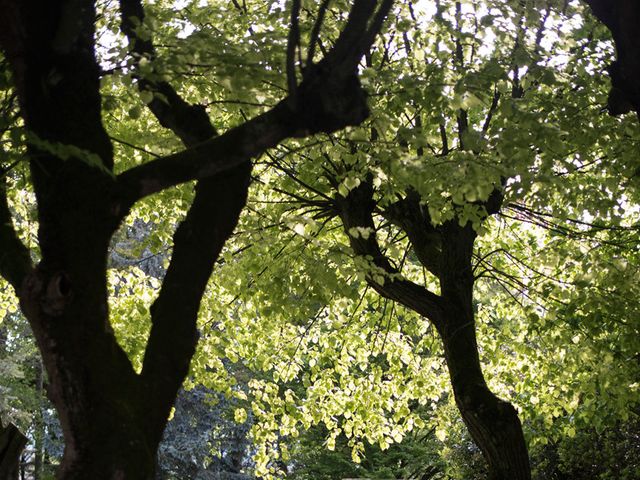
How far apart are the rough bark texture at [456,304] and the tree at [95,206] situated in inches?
171

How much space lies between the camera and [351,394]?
1251 centimetres

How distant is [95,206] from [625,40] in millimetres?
3393

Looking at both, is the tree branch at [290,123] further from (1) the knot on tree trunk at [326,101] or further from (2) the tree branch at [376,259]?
(2) the tree branch at [376,259]

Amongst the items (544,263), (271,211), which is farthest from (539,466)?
(271,211)

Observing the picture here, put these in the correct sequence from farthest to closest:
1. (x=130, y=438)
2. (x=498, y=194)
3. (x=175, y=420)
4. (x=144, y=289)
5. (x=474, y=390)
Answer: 1. (x=175, y=420)
2. (x=144, y=289)
3. (x=498, y=194)
4. (x=474, y=390)
5. (x=130, y=438)

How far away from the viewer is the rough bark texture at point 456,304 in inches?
328

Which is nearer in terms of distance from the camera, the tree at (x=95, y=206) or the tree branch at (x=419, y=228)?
the tree at (x=95, y=206)

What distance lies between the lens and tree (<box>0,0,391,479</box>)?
13.2 feet

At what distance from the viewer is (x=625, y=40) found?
17.0 feet

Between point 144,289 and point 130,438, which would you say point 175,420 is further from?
point 130,438

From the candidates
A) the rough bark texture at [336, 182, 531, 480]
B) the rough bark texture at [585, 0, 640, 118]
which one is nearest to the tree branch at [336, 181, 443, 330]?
the rough bark texture at [336, 182, 531, 480]

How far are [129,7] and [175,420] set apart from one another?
18.6 m

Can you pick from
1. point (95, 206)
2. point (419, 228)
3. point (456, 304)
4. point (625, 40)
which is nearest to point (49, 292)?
point (95, 206)

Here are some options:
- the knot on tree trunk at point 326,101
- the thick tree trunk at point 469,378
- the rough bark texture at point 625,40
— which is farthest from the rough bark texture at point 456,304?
the knot on tree trunk at point 326,101
